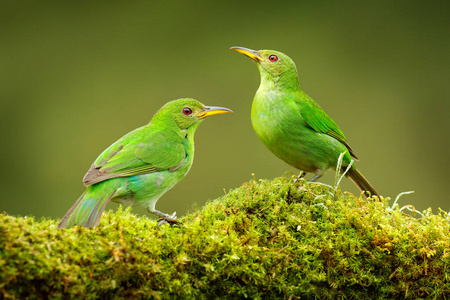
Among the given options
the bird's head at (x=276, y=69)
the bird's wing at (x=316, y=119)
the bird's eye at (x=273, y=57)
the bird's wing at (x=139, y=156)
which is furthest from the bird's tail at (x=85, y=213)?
the bird's eye at (x=273, y=57)

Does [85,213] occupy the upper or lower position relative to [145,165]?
lower

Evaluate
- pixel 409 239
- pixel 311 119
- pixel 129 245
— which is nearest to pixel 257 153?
pixel 311 119

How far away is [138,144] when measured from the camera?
3.24 meters

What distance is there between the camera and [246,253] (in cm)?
241

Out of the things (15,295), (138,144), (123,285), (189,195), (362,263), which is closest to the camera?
(15,295)

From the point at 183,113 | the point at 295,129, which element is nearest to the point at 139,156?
the point at 183,113

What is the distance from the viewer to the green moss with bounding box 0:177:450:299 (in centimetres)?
202

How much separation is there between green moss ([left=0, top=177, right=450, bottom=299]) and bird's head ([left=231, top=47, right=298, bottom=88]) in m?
1.40

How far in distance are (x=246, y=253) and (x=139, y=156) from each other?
1107mm

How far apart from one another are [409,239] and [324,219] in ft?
1.56

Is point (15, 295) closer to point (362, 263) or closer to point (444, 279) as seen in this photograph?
point (362, 263)

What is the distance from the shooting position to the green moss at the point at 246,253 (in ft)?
6.62

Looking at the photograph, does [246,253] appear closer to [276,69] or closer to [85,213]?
[85,213]

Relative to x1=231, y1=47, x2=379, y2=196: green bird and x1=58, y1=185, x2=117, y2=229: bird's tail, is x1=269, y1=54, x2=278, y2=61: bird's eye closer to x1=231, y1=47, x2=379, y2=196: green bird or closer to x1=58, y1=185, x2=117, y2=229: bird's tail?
x1=231, y1=47, x2=379, y2=196: green bird
